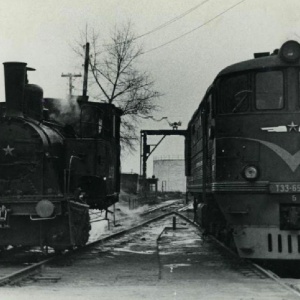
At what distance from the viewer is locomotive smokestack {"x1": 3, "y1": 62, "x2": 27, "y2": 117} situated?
11375 millimetres

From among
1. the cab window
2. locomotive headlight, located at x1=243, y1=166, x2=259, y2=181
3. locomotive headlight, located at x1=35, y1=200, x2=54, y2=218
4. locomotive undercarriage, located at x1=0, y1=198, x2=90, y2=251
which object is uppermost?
the cab window

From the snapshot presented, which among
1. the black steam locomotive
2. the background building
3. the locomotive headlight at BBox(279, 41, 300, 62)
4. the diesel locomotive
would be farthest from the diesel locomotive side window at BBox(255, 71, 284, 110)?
the background building

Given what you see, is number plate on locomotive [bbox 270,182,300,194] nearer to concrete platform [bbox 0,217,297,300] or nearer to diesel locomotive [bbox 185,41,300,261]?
diesel locomotive [bbox 185,41,300,261]

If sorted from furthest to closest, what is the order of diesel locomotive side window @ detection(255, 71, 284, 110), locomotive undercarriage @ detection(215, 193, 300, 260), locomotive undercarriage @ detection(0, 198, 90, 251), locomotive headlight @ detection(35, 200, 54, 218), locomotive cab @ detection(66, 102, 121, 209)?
locomotive cab @ detection(66, 102, 121, 209), locomotive undercarriage @ detection(0, 198, 90, 251), locomotive headlight @ detection(35, 200, 54, 218), diesel locomotive side window @ detection(255, 71, 284, 110), locomotive undercarriage @ detection(215, 193, 300, 260)

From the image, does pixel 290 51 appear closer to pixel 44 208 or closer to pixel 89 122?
pixel 44 208

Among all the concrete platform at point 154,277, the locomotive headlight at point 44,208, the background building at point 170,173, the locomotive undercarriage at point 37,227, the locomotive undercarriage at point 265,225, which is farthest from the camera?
the background building at point 170,173

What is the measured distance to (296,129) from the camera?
33.0 ft

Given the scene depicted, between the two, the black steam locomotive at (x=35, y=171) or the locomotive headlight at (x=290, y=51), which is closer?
the locomotive headlight at (x=290, y=51)

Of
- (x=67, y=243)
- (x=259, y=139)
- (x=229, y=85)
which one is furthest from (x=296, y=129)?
(x=67, y=243)

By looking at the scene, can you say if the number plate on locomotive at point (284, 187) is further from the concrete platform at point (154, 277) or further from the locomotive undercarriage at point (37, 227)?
the locomotive undercarriage at point (37, 227)

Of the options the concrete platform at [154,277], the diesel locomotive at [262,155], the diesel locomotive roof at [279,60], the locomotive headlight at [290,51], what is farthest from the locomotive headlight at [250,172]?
the locomotive headlight at [290,51]

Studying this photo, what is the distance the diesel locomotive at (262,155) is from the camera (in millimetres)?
9867

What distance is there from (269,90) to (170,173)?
8269cm

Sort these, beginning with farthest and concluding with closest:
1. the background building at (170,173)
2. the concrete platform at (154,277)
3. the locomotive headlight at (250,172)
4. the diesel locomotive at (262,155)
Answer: the background building at (170,173) → the locomotive headlight at (250,172) → the diesel locomotive at (262,155) → the concrete platform at (154,277)
